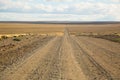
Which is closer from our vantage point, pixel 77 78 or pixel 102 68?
pixel 77 78

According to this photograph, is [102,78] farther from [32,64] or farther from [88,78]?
[32,64]

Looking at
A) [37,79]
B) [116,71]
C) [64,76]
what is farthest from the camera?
[116,71]

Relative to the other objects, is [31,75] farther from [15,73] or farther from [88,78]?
[88,78]

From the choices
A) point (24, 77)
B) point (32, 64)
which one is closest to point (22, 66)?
point (32, 64)

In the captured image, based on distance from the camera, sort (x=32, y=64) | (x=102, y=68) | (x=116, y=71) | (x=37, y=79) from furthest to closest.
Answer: (x=32, y=64)
(x=102, y=68)
(x=116, y=71)
(x=37, y=79)

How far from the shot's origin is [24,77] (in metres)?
11.5

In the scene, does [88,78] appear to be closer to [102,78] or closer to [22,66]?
[102,78]

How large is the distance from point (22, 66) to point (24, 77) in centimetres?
300

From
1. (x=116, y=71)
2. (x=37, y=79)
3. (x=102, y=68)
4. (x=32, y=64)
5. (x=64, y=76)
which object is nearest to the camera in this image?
(x=37, y=79)

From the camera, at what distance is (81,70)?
1339cm

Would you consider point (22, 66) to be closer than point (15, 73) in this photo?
No

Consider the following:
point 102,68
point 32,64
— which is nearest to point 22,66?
point 32,64

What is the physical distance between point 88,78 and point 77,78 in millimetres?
443

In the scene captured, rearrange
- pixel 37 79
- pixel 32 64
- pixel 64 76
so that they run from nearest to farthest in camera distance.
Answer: pixel 37 79
pixel 64 76
pixel 32 64
